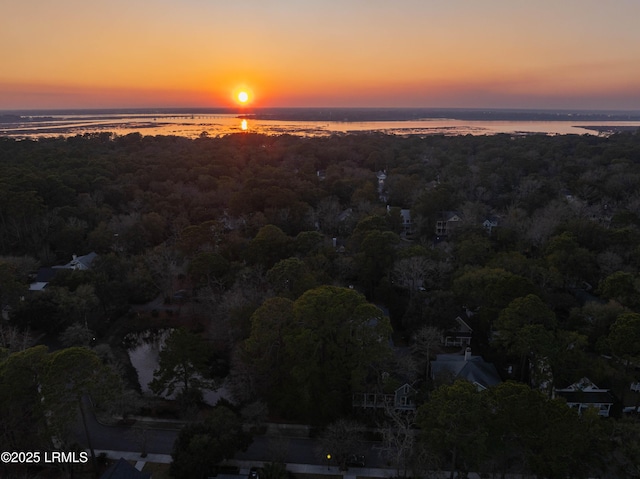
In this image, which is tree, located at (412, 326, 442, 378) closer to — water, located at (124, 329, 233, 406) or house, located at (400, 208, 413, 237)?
water, located at (124, 329, 233, 406)

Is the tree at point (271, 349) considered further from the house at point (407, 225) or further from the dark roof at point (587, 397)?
the house at point (407, 225)

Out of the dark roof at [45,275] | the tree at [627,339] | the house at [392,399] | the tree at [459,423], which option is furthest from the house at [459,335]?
the dark roof at [45,275]

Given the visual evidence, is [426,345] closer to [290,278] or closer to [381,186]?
[290,278]

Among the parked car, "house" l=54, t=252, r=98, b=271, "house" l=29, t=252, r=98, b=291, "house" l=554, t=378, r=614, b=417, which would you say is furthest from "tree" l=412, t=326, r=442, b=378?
"house" l=54, t=252, r=98, b=271

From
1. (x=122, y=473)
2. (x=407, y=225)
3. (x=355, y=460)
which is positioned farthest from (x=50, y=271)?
(x=407, y=225)

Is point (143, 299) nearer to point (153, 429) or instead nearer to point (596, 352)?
point (153, 429)

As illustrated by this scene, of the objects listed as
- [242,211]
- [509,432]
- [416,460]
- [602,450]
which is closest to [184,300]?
[242,211]
